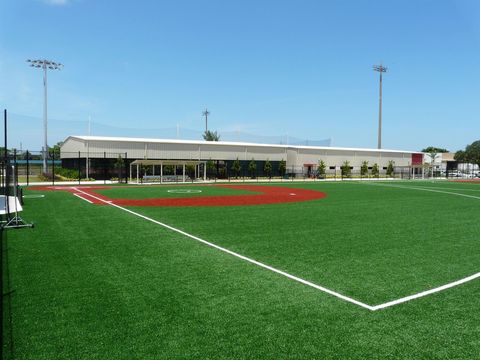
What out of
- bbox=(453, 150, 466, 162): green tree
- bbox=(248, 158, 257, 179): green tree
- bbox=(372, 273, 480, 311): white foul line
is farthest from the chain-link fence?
bbox=(372, 273, 480, 311): white foul line

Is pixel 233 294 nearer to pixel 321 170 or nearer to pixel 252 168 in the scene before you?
pixel 252 168

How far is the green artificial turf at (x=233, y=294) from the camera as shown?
4.02 m

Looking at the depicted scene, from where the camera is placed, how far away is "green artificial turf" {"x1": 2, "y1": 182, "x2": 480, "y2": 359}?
4016 millimetres

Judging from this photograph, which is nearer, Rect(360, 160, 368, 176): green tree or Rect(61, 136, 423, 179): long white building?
Rect(61, 136, 423, 179): long white building

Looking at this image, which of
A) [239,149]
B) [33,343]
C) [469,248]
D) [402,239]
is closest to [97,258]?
[33,343]

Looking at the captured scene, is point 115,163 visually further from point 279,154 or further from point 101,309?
point 101,309

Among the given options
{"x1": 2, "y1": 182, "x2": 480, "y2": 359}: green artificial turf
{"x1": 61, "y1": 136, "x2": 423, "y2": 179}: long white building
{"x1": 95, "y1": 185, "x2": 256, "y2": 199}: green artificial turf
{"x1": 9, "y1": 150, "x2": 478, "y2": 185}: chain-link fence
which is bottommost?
{"x1": 2, "y1": 182, "x2": 480, "y2": 359}: green artificial turf

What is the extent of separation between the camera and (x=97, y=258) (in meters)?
7.49

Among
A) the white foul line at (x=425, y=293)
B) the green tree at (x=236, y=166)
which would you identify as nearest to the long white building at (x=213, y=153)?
the green tree at (x=236, y=166)

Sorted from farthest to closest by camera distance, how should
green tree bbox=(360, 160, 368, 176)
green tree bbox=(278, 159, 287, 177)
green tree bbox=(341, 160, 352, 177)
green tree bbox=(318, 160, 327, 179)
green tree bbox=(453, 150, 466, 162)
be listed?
green tree bbox=(453, 150, 466, 162), green tree bbox=(360, 160, 368, 176), green tree bbox=(341, 160, 352, 177), green tree bbox=(318, 160, 327, 179), green tree bbox=(278, 159, 287, 177)

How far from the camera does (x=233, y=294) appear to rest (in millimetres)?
5523

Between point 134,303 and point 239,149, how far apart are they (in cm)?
4878

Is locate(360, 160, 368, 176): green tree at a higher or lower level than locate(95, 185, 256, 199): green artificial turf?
higher

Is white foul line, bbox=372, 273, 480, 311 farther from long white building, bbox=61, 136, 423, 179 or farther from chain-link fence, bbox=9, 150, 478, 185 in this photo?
long white building, bbox=61, 136, 423, 179
